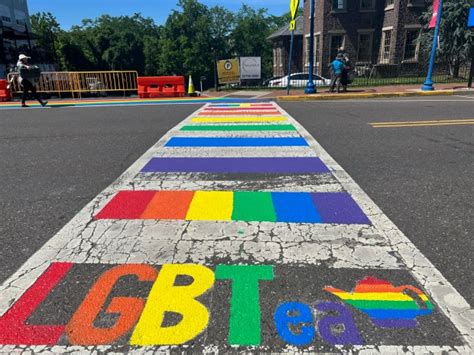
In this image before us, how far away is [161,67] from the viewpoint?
60219 millimetres

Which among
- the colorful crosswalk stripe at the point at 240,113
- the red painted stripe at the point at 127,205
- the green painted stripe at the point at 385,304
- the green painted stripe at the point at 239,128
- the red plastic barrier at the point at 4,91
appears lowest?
the green painted stripe at the point at 385,304

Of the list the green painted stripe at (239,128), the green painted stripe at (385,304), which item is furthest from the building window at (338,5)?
the green painted stripe at (385,304)

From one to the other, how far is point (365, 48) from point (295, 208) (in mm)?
31189

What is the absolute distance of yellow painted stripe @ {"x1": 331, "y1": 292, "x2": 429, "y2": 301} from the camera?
237 cm

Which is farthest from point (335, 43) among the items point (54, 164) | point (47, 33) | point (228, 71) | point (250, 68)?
point (47, 33)

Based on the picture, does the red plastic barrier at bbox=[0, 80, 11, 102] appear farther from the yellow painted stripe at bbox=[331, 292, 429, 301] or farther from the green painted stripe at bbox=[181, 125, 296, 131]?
the yellow painted stripe at bbox=[331, 292, 429, 301]

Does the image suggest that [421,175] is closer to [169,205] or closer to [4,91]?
[169,205]

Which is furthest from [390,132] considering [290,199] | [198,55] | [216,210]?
[198,55]

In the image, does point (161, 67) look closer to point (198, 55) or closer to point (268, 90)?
point (198, 55)

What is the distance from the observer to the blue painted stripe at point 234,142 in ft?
22.2

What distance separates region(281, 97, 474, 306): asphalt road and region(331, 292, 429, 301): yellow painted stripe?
408 mm

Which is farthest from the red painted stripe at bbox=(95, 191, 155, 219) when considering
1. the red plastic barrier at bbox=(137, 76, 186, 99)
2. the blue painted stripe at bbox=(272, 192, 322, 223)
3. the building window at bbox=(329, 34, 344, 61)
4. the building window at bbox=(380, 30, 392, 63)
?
the building window at bbox=(380, 30, 392, 63)

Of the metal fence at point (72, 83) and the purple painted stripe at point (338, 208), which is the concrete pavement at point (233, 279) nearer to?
the purple painted stripe at point (338, 208)

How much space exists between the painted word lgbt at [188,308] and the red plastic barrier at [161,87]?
1546cm
